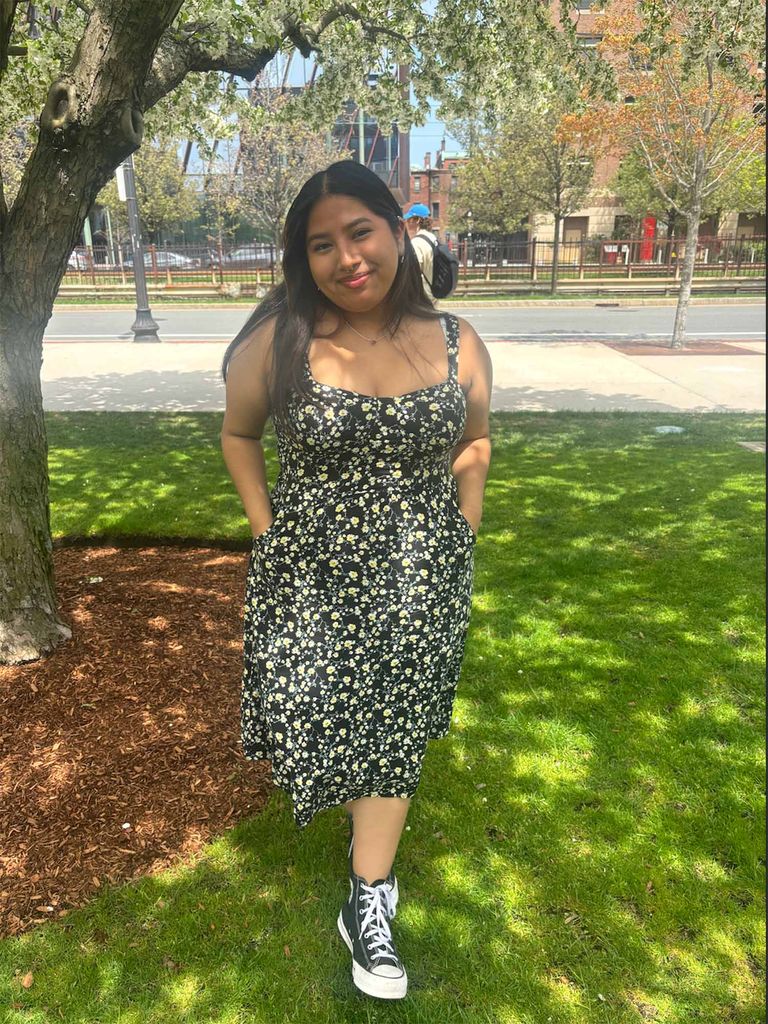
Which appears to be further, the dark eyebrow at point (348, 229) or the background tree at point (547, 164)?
the background tree at point (547, 164)

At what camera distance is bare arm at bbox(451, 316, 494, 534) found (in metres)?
2.15

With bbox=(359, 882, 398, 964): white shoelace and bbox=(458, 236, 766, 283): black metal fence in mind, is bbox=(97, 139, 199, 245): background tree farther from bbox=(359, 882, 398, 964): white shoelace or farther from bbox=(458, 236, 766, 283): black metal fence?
bbox=(359, 882, 398, 964): white shoelace

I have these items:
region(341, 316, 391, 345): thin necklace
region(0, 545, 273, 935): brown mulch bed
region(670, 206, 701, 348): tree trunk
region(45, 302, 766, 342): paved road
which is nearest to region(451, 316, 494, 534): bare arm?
region(341, 316, 391, 345): thin necklace

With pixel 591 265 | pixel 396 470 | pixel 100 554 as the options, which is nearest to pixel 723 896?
pixel 396 470

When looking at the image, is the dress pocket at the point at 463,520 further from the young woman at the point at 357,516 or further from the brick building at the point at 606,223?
the brick building at the point at 606,223

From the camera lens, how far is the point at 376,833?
2184mm

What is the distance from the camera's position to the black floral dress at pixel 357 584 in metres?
1.95

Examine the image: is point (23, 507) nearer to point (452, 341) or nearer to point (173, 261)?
point (452, 341)

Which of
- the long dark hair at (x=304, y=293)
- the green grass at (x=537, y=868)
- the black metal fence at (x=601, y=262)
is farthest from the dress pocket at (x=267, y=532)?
the black metal fence at (x=601, y=262)

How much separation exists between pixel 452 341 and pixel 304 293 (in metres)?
0.44

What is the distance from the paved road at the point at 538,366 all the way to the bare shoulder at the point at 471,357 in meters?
7.34

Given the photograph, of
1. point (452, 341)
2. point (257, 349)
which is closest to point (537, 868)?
point (452, 341)

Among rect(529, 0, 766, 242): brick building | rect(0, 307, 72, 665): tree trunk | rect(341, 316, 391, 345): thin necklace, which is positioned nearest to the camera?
rect(341, 316, 391, 345): thin necklace

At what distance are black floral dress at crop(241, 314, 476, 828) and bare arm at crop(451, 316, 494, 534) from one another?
6 centimetres
